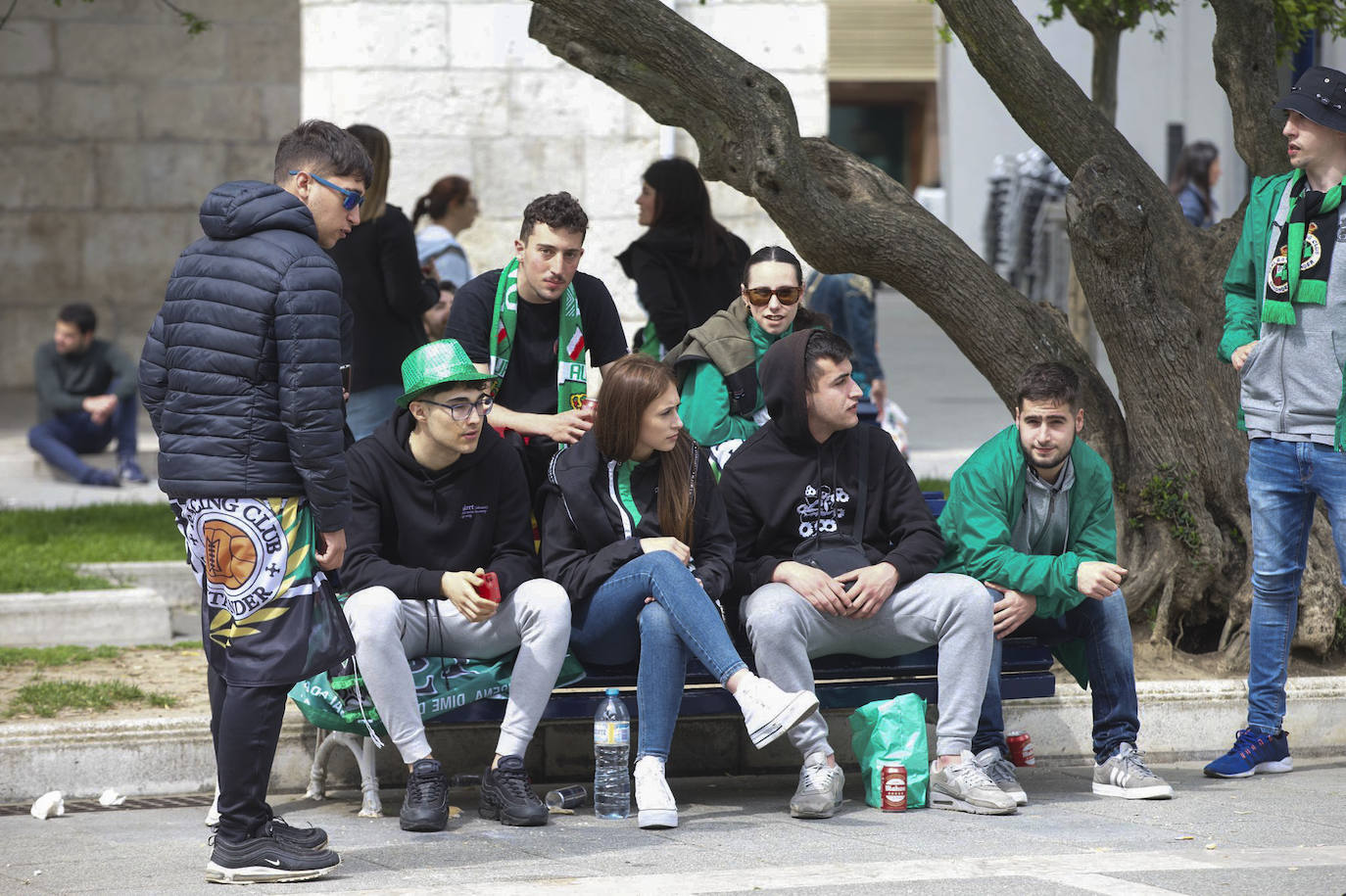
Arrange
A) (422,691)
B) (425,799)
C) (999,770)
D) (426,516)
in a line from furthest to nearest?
(999,770) < (426,516) < (422,691) < (425,799)

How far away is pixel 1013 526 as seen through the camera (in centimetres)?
585

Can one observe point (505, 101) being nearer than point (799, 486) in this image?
No

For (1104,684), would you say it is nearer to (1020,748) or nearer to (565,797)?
(1020,748)

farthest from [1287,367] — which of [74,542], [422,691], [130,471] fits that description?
[130,471]

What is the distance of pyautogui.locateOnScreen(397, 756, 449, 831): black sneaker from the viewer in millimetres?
5215

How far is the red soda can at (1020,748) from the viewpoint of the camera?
6.08 m

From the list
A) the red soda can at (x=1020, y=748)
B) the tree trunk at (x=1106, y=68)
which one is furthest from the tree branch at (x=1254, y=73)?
the red soda can at (x=1020, y=748)

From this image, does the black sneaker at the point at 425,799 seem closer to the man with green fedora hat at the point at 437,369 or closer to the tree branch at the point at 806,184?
the man with green fedora hat at the point at 437,369

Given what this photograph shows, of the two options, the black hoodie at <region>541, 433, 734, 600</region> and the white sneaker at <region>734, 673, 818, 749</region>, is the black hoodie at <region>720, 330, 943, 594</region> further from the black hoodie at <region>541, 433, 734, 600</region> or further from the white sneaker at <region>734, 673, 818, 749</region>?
the white sneaker at <region>734, 673, 818, 749</region>

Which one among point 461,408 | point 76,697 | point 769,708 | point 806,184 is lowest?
point 76,697

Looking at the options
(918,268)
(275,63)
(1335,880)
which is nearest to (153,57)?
(275,63)

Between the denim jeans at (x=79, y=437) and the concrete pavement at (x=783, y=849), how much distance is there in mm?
6552

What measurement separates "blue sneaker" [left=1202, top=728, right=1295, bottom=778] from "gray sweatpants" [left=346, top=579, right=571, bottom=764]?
7.06ft

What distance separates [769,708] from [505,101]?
709 cm
